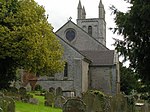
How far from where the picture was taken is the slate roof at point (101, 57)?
179 feet

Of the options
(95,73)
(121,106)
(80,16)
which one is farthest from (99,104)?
(80,16)

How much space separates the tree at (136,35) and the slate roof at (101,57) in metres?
34.2

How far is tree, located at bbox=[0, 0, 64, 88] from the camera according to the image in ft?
107

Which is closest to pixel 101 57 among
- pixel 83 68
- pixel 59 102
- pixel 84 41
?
pixel 83 68

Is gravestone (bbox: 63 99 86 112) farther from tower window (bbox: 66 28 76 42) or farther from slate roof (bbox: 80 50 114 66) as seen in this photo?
tower window (bbox: 66 28 76 42)

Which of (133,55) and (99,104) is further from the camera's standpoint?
(99,104)

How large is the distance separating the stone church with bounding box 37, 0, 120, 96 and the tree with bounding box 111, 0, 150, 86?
23.5 meters

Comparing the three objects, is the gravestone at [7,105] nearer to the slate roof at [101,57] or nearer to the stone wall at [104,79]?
the stone wall at [104,79]

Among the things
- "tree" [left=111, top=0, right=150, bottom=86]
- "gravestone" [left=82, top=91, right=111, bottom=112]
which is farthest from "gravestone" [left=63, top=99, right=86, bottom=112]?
"gravestone" [left=82, top=91, right=111, bottom=112]

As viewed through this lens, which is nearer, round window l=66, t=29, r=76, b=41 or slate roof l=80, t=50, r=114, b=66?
slate roof l=80, t=50, r=114, b=66

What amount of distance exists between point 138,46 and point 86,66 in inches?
1319

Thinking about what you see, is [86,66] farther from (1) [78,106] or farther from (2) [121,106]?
(1) [78,106]

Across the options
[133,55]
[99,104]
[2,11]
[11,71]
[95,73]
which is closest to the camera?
[133,55]

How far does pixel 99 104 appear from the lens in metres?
22.3
